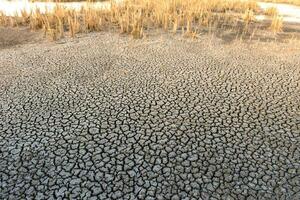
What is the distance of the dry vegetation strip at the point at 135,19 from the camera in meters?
4.22

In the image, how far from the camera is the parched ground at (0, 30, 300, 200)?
1.57 m

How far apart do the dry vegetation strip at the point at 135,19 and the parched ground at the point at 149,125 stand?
820mm

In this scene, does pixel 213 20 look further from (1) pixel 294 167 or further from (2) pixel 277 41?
(1) pixel 294 167

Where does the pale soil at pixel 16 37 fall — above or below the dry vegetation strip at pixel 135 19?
below

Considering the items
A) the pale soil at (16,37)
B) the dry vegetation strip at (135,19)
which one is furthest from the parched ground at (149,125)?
the dry vegetation strip at (135,19)

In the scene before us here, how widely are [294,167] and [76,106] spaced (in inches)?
58.2

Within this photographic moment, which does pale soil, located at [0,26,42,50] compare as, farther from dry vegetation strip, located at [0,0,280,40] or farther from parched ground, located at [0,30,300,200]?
parched ground, located at [0,30,300,200]

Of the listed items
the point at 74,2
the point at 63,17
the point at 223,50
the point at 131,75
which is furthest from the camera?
the point at 74,2

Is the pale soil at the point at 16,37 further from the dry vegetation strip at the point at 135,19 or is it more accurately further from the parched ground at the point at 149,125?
the parched ground at the point at 149,125

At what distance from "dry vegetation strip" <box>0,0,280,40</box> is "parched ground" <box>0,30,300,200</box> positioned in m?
0.82

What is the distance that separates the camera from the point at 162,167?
5.47 ft

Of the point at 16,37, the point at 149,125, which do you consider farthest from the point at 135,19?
the point at 149,125

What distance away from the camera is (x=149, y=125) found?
81.0 inches

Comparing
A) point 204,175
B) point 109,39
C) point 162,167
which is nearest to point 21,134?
point 162,167
